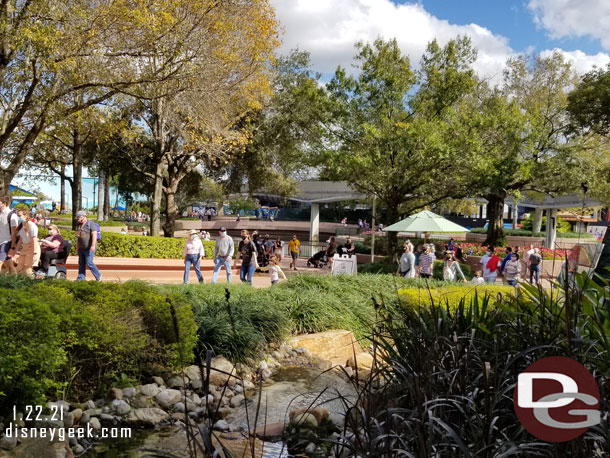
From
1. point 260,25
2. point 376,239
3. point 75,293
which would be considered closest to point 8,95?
point 260,25

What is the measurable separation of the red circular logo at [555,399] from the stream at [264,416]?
1412 millimetres

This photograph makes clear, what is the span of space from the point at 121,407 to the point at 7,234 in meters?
6.94

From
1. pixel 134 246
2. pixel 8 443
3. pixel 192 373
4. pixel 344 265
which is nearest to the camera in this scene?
pixel 8 443

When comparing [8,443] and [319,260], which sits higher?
[8,443]

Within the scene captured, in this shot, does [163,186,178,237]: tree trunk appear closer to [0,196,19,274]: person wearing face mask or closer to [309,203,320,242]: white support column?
[309,203,320,242]: white support column

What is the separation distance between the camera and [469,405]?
2.71 metres

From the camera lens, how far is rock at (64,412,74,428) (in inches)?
199

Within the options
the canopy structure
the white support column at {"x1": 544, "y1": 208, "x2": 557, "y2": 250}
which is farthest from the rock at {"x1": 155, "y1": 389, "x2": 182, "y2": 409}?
the white support column at {"x1": 544, "y1": 208, "x2": 557, "y2": 250}

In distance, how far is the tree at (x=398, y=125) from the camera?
68.1 feet

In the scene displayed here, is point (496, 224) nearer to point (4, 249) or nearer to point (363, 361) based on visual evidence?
point (363, 361)

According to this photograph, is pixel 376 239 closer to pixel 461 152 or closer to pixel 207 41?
pixel 461 152

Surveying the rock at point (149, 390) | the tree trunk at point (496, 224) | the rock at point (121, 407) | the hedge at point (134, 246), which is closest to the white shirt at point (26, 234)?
the rock at point (149, 390)

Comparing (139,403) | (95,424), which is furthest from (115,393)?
(95,424)

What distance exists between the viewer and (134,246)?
19.3m
